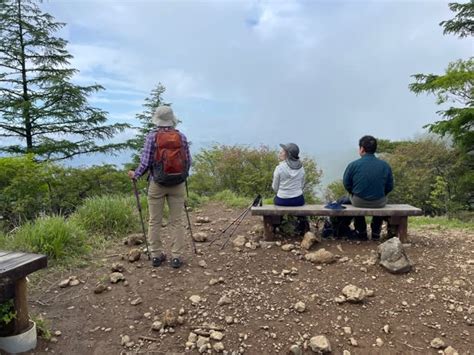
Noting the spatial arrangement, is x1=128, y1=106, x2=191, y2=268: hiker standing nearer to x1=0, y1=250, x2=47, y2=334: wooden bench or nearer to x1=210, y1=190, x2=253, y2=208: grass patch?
x1=0, y1=250, x2=47, y2=334: wooden bench

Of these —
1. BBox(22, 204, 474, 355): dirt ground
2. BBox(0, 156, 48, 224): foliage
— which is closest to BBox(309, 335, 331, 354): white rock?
BBox(22, 204, 474, 355): dirt ground

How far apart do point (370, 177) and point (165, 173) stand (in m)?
2.82

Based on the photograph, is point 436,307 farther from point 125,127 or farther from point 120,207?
point 125,127

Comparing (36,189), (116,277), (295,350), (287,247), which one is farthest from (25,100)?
(295,350)

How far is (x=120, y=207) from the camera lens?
667 centimetres

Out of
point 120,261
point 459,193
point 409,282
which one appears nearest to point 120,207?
point 120,261

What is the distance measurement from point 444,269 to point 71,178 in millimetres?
9880

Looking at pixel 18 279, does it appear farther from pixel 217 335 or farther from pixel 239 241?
pixel 239 241

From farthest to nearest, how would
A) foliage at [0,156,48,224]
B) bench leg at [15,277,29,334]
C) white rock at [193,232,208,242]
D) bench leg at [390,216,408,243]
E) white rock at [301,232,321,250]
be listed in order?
foliage at [0,156,48,224], white rock at [193,232,208,242], bench leg at [390,216,408,243], white rock at [301,232,321,250], bench leg at [15,277,29,334]

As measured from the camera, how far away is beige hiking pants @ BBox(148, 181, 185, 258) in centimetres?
484

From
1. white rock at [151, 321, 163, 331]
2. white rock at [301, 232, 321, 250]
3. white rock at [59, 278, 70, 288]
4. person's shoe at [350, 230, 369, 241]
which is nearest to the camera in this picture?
white rock at [151, 321, 163, 331]

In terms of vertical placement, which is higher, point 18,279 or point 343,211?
point 343,211

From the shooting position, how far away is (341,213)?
5340mm

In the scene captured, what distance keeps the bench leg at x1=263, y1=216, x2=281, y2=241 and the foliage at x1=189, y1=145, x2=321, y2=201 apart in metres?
10.3
